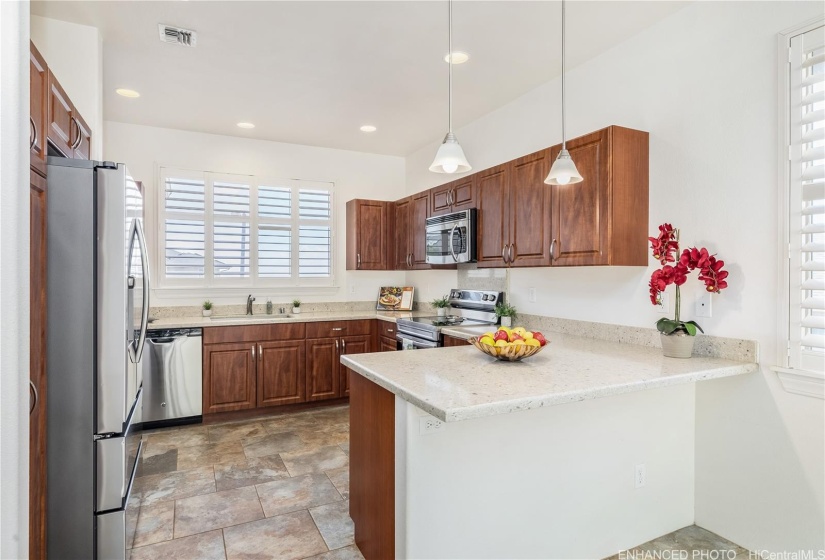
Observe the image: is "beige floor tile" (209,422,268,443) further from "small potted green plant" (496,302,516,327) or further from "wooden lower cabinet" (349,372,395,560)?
"small potted green plant" (496,302,516,327)

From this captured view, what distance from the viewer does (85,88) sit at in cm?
269

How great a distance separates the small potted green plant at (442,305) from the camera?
4.54m

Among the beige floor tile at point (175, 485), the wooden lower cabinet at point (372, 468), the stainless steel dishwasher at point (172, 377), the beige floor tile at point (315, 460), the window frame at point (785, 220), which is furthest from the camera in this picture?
the stainless steel dishwasher at point (172, 377)

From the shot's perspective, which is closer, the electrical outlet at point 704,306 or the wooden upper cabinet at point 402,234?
the electrical outlet at point 704,306

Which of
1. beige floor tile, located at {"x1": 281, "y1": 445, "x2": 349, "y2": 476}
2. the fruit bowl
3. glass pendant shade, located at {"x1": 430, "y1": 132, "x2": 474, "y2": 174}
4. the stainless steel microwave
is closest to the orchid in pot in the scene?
the fruit bowl

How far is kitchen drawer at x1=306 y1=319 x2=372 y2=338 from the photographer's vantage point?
453cm

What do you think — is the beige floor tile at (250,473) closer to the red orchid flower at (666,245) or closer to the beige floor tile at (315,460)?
the beige floor tile at (315,460)

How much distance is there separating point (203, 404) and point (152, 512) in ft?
5.30

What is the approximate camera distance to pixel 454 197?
13.3ft

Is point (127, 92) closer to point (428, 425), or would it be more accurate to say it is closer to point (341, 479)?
point (341, 479)

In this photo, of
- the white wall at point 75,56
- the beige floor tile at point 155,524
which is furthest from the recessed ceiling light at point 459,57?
the beige floor tile at point 155,524

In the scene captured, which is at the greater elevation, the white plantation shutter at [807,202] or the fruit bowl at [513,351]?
the white plantation shutter at [807,202]

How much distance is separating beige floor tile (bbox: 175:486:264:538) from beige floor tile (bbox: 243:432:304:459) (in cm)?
62

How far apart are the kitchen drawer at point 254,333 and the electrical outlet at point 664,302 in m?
3.12
